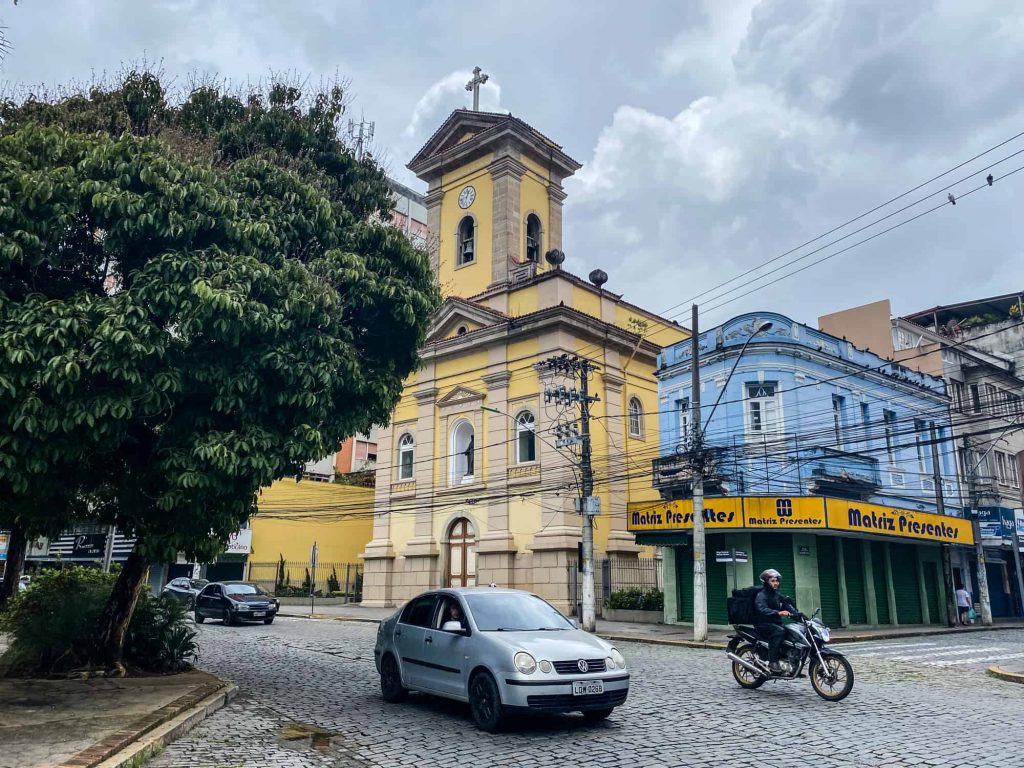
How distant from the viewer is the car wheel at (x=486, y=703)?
28.5ft

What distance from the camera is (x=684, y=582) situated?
88.1ft

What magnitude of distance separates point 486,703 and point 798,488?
1950 cm

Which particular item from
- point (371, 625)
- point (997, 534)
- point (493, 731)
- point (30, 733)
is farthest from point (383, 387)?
point (997, 534)

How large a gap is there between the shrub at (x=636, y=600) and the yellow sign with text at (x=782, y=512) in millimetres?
5222

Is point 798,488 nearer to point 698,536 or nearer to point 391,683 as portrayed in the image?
point 698,536

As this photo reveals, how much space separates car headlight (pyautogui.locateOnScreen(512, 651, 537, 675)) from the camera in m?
8.62

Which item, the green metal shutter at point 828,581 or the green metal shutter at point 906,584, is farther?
the green metal shutter at point 906,584

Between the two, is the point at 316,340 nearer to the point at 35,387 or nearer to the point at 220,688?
the point at 35,387

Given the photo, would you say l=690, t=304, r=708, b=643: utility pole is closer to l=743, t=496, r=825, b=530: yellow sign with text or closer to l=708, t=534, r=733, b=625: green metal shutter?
l=743, t=496, r=825, b=530: yellow sign with text

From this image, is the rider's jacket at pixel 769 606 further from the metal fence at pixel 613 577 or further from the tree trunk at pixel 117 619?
the metal fence at pixel 613 577

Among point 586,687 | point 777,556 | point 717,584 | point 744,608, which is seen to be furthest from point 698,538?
point 586,687

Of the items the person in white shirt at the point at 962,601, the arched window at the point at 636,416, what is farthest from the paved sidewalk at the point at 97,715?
the person in white shirt at the point at 962,601

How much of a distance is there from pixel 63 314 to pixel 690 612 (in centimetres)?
2194

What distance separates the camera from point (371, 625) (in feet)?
89.3
